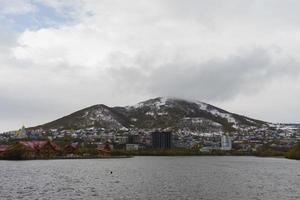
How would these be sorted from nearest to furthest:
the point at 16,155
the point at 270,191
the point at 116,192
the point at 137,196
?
the point at 137,196
the point at 116,192
the point at 270,191
the point at 16,155

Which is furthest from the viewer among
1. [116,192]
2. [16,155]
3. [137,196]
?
[16,155]

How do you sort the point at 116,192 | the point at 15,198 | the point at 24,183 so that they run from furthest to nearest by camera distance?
the point at 24,183 < the point at 116,192 < the point at 15,198

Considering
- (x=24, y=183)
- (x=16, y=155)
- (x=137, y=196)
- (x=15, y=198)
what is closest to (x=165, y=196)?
(x=137, y=196)

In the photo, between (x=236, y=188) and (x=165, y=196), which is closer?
(x=165, y=196)

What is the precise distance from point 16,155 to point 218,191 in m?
135

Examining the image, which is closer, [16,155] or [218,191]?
[218,191]

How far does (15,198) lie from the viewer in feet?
169

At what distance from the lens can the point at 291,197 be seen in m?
56.9

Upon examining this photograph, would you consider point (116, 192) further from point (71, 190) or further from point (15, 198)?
point (15, 198)

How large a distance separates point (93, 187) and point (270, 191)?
78.4 ft

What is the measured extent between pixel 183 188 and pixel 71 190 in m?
15.3

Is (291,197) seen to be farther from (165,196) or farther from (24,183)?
(24,183)

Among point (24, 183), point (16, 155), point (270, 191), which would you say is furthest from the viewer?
point (16, 155)

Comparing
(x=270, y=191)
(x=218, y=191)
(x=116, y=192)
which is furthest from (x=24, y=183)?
(x=270, y=191)
